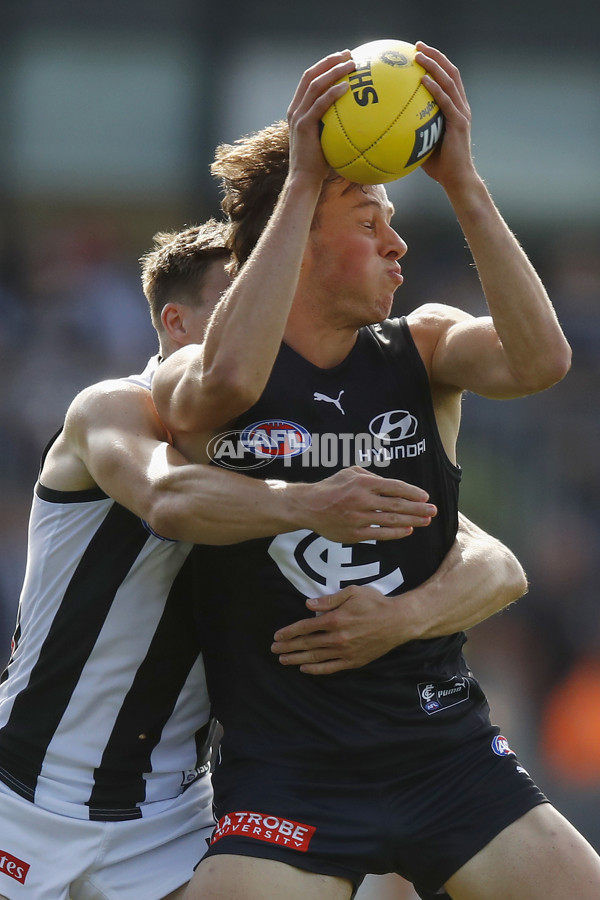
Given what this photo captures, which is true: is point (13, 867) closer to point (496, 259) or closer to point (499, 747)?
point (499, 747)

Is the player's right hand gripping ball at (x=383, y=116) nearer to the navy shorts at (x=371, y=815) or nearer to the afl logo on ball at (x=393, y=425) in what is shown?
the afl logo on ball at (x=393, y=425)

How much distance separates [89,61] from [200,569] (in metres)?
12.8

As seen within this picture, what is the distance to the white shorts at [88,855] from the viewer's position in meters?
3.76

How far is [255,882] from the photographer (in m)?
3.23

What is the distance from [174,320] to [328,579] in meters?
1.44

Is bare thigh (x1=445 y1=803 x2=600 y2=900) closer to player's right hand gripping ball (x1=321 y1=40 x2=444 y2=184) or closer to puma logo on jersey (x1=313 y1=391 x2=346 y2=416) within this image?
puma logo on jersey (x1=313 y1=391 x2=346 y2=416)

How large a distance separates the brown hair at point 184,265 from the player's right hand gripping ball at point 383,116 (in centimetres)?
124

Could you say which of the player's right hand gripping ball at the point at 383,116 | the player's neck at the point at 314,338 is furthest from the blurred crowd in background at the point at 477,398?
the player's right hand gripping ball at the point at 383,116

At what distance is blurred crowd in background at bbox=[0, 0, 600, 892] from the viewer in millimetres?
10578

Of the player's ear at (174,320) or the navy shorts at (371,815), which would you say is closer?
the navy shorts at (371,815)

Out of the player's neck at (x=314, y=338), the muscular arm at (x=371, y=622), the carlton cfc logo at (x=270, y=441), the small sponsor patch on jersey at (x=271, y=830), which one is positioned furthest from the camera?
the player's neck at (x=314, y=338)

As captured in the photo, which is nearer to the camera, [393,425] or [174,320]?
[393,425]

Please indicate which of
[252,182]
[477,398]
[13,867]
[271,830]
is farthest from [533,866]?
[477,398]

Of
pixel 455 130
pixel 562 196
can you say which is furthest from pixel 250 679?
pixel 562 196
